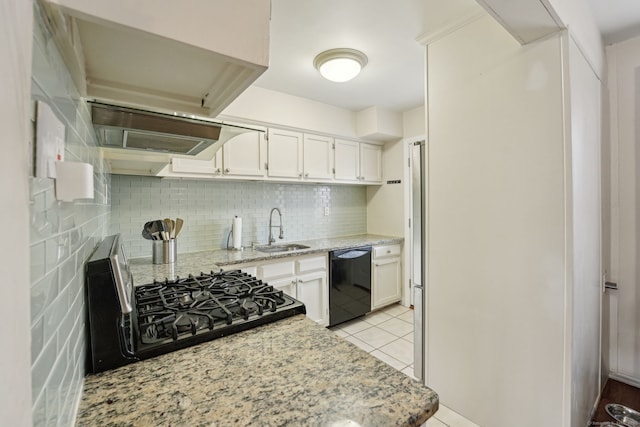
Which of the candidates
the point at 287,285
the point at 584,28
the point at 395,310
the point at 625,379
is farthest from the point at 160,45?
the point at 395,310

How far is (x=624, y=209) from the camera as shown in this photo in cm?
205

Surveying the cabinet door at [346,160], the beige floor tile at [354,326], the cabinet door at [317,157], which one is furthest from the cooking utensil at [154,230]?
the beige floor tile at [354,326]

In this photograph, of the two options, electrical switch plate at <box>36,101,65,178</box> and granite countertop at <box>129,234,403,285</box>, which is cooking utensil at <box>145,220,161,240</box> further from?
electrical switch plate at <box>36,101,65,178</box>

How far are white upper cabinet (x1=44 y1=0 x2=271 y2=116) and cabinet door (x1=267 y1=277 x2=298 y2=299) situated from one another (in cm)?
196

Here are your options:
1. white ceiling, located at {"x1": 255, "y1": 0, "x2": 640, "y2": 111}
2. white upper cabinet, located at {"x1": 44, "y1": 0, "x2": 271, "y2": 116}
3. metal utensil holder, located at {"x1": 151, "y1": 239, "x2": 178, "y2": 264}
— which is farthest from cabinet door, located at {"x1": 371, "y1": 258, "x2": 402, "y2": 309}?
white upper cabinet, located at {"x1": 44, "y1": 0, "x2": 271, "y2": 116}

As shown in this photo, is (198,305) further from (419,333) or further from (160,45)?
(419,333)

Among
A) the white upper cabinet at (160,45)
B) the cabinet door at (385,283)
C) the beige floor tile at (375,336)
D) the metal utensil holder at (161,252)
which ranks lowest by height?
the beige floor tile at (375,336)

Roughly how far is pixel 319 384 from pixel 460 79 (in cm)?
175

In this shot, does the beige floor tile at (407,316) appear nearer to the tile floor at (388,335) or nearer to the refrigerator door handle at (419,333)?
the tile floor at (388,335)

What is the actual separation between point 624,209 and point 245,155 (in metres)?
3.06

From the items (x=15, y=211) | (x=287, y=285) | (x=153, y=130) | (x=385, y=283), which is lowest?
(x=385, y=283)

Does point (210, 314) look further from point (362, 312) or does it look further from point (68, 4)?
point (362, 312)

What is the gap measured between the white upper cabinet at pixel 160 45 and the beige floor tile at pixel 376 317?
2.96 meters

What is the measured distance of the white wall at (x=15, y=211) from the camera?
293 millimetres
